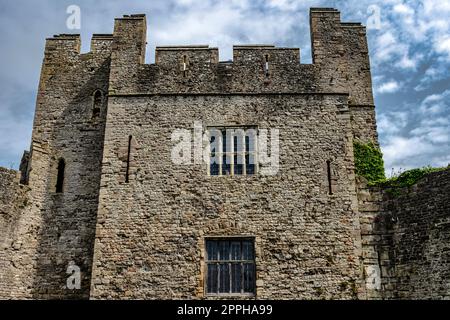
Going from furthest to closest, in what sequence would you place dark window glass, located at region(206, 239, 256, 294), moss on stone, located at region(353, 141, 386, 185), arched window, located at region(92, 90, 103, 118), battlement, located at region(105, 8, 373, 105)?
arched window, located at region(92, 90, 103, 118) → battlement, located at region(105, 8, 373, 105) → moss on stone, located at region(353, 141, 386, 185) → dark window glass, located at region(206, 239, 256, 294)

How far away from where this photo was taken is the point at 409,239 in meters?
15.5

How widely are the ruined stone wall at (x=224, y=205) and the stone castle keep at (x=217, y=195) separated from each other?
4cm

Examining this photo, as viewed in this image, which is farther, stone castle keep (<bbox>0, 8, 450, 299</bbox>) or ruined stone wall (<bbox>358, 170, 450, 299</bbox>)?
stone castle keep (<bbox>0, 8, 450, 299</bbox>)

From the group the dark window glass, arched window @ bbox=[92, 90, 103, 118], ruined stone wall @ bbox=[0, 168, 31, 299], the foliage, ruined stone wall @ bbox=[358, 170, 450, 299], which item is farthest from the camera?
arched window @ bbox=[92, 90, 103, 118]

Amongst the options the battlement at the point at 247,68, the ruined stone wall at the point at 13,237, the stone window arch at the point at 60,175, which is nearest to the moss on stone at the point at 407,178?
the battlement at the point at 247,68

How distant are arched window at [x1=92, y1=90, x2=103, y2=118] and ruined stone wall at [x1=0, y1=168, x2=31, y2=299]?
3346mm

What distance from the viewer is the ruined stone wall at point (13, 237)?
51.6ft

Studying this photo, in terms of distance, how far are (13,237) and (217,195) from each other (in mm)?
6383

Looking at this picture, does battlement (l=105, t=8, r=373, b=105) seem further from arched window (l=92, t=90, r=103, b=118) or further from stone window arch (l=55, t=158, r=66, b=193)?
stone window arch (l=55, t=158, r=66, b=193)

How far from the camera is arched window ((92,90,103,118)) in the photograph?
60.5 feet

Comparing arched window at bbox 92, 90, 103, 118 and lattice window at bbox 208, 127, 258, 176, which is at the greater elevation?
arched window at bbox 92, 90, 103, 118

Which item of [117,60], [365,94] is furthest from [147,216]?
[365,94]

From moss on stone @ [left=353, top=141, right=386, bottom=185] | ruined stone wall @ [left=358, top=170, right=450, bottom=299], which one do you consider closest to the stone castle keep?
ruined stone wall @ [left=358, top=170, right=450, bottom=299]

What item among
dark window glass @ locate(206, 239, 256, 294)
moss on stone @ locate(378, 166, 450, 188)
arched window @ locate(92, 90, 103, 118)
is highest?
arched window @ locate(92, 90, 103, 118)
